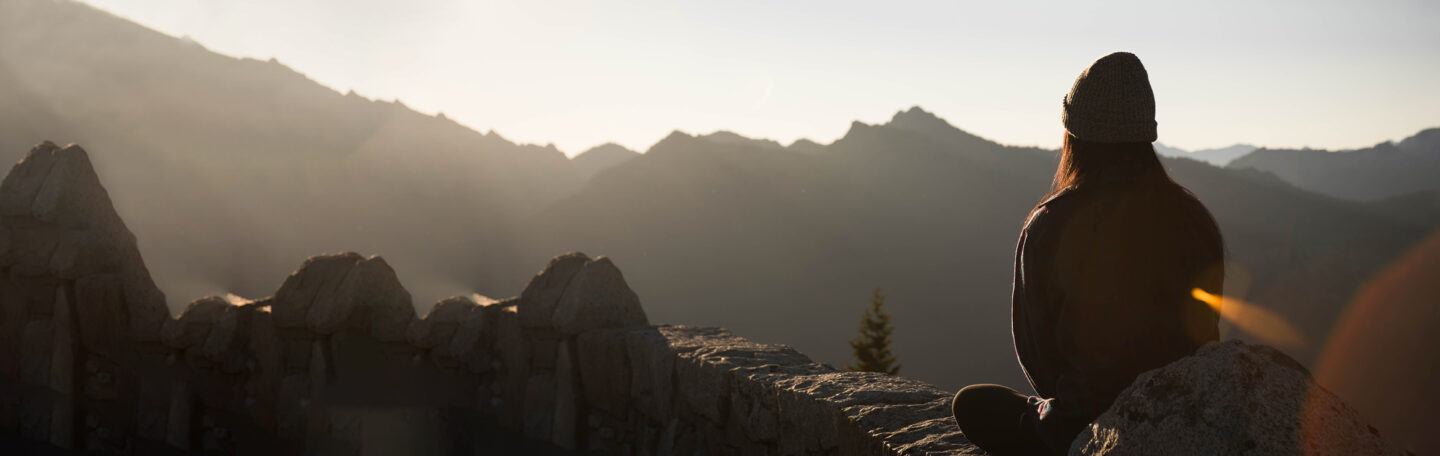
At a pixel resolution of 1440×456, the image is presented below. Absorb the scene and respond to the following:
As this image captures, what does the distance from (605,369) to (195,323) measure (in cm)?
441

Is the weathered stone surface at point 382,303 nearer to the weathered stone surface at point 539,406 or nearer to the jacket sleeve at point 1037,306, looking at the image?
the weathered stone surface at point 539,406

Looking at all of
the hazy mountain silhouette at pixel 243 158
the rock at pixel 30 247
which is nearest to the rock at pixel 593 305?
the rock at pixel 30 247

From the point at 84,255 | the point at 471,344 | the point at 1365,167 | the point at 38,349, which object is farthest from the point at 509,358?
the point at 1365,167

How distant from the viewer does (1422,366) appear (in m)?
44.7

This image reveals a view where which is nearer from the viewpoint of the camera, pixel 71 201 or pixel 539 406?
pixel 539 406

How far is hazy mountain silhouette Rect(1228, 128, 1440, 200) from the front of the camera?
76.0 meters

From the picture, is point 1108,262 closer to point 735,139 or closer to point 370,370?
point 370,370

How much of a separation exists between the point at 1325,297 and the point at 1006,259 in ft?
103

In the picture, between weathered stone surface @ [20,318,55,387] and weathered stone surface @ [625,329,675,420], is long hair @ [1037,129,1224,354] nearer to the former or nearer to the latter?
Result: weathered stone surface @ [625,329,675,420]

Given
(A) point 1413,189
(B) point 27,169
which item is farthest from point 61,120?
(A) point 1413,189

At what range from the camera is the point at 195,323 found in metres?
8.34

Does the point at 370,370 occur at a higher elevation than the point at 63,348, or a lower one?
lower

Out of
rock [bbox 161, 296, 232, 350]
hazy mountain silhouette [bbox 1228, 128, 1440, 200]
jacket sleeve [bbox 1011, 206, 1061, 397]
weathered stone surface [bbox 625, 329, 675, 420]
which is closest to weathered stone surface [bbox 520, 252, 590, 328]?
weathered stone surface [bbox 625, 329, 675, 420]

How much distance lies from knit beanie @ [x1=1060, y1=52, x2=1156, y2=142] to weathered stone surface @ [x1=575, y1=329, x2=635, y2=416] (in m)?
4.36
